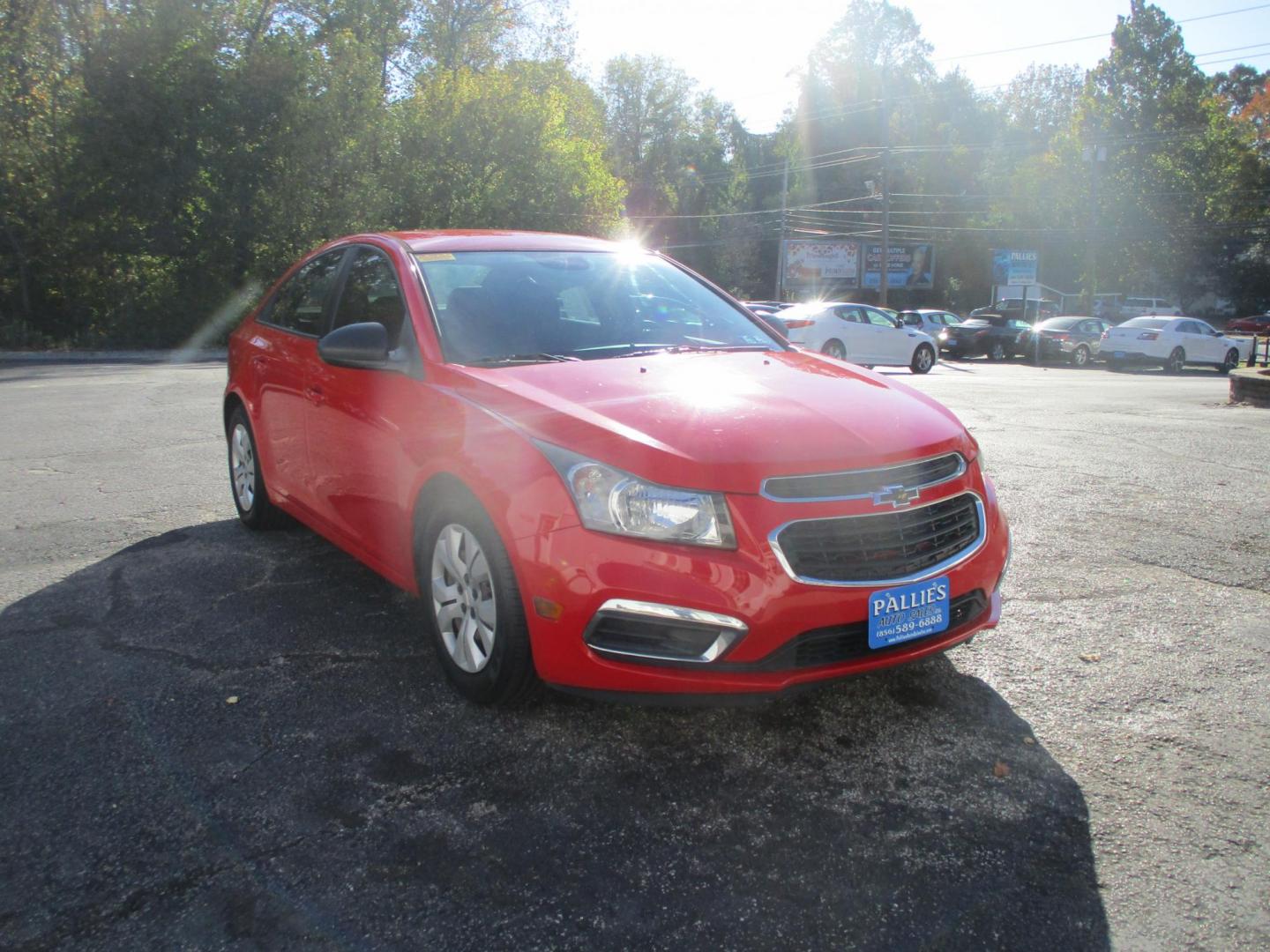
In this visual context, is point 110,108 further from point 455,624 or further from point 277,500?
point 455,624

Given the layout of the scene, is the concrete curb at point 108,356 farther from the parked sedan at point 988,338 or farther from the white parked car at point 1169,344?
the white parked car at point 1169,344

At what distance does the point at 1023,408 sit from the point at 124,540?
35.2ft

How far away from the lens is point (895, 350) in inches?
936

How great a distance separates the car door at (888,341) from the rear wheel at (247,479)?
19672 millimetres

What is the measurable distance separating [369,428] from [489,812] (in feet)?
5.91

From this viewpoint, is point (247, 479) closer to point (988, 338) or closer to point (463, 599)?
point (463, 599)

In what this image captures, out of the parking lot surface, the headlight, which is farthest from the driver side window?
the headlight

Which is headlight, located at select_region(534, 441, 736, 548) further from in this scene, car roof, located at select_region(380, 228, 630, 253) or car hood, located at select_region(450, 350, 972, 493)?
car roof, located at select_region(380, 228, 630, 253)

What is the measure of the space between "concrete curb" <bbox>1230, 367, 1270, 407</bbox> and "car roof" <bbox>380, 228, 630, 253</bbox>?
1293 centimetres

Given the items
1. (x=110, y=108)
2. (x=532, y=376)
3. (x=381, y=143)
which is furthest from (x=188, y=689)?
(x=381, y=143)

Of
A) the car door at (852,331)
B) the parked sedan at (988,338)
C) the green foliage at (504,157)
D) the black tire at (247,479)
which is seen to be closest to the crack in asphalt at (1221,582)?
the black tire at (247,479)

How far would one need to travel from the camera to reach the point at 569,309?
4.18m

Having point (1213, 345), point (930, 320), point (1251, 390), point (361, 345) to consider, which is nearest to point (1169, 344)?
point (1213, 345)

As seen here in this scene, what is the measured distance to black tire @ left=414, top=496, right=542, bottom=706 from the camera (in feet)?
10.1
